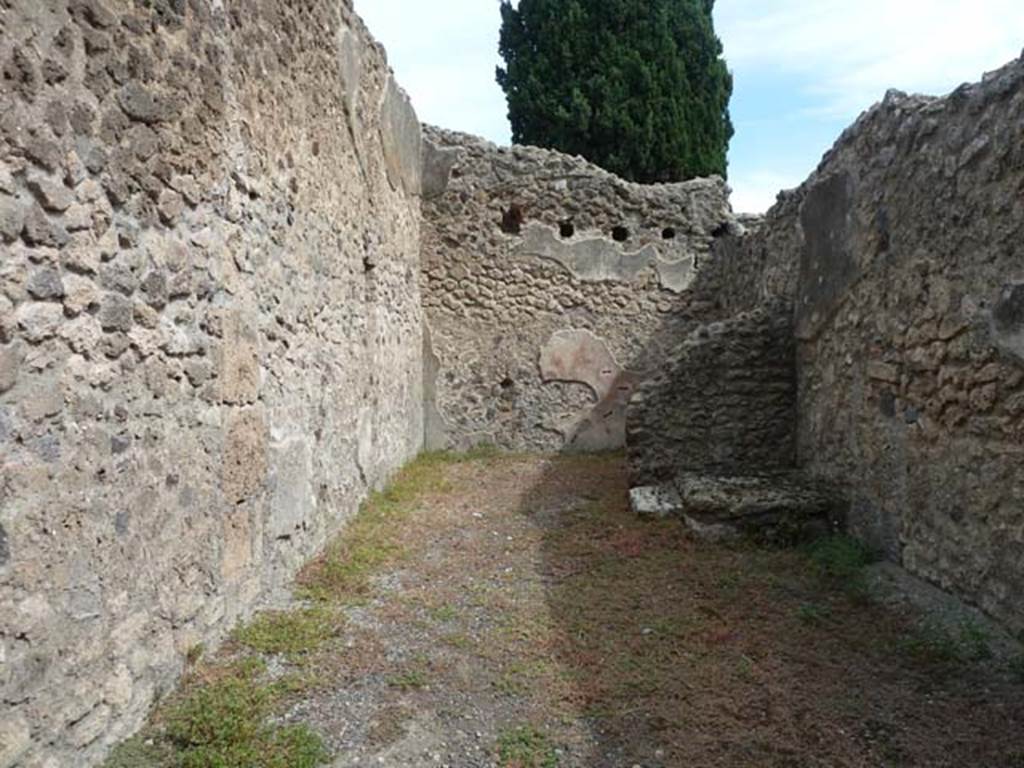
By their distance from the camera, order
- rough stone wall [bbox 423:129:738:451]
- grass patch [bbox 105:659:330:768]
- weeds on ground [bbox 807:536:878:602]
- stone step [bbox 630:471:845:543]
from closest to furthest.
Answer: grass patch [bbox 105:659:330:768]
weeds on ground [bbox 807:536:878:602]
stone step [bbox 630:471:845:543]
rough stone wall [bbox 423:129:738:451]

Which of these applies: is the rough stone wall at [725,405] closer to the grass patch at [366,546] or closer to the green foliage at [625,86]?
the grass patch at [366,546]

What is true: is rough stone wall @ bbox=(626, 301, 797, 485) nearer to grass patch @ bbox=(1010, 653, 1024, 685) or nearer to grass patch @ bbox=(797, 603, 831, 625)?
grass patch @ bbox=(797, 603, 831, 625)

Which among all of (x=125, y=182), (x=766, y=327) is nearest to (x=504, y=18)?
(x=766, y=327)

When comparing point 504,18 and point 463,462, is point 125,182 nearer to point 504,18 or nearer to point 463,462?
point 463,462

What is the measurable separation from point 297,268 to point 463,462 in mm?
3511

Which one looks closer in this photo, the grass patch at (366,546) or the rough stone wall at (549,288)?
the grass patch at (366,546)

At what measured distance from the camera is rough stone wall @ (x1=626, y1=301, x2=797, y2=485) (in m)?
5.16

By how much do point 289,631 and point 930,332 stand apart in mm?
2896

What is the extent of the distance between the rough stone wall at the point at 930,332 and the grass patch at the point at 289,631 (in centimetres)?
249

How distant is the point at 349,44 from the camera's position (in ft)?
15.6

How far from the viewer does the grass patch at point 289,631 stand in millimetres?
2875

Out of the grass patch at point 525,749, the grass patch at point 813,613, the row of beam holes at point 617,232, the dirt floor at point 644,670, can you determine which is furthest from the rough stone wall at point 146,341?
the row of beam holes at point 617,232

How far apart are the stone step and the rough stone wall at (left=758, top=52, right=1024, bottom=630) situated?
7.7 inches

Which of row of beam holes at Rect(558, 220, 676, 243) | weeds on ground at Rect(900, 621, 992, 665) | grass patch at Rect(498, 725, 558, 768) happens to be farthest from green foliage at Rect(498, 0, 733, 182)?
grass patch at Rect(498, 725, 558, 768)
